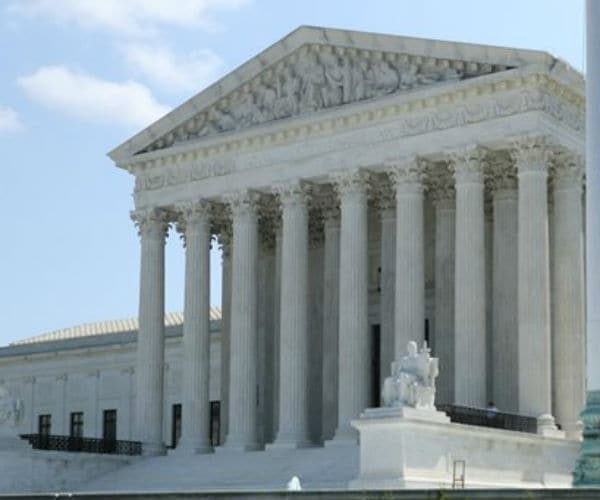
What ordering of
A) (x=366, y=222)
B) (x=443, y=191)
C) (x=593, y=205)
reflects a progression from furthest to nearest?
1. (x=443, y=191)
2. (x=366, y=222)
3. (x=593, y=205)

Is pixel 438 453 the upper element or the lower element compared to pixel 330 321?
lower

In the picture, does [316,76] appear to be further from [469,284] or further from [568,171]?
[469,284]

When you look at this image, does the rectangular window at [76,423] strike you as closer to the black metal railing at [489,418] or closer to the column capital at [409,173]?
the column capital at [409,173]

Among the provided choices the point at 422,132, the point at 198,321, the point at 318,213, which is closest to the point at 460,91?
the point at 422,132

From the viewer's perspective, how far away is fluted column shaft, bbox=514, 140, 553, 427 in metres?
53.3

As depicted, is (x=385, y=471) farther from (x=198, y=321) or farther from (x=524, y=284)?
(x=198, y=321)

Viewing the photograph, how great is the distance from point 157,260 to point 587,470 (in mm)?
39328

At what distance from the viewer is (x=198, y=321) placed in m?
64.4

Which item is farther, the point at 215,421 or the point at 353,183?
the point at 215,421

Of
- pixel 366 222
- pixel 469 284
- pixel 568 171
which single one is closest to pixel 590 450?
pixel 469 284

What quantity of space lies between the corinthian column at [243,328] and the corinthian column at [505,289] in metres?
10.6

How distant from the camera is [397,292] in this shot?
187ft

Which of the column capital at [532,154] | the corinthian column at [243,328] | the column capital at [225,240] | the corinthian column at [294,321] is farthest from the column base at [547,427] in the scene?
the column capital at [225,240]

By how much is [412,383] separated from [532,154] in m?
11.5
